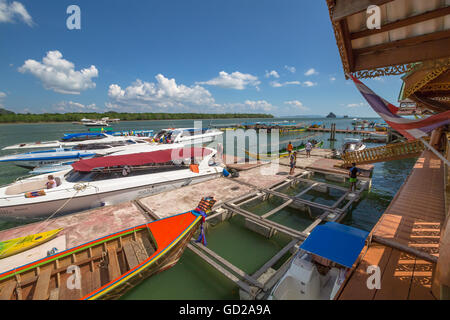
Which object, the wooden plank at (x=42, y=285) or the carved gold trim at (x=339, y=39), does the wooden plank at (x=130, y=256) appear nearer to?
the wooden plank at (x=42, y=285)

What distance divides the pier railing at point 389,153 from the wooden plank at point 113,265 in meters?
16.0

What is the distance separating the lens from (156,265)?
522cm

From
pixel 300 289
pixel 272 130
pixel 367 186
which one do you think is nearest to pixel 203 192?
pixel 300 289

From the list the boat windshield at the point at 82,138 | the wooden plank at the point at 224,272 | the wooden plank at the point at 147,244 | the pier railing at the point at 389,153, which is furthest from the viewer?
the boat windshield at the point at 82,138

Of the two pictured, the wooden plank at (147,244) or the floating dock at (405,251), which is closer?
the floating dock at (405,251)

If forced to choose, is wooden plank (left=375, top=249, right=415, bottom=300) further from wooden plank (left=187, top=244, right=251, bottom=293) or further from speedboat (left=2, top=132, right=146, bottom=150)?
speedboat (left=2, top=132, right=146, bottom=150)

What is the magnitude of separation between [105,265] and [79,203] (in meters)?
4.93

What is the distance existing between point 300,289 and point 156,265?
389 centimetres

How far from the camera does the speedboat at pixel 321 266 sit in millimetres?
3545

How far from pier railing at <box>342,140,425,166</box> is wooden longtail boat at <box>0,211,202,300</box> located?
13610mm

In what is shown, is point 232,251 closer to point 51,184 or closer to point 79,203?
point 79,203

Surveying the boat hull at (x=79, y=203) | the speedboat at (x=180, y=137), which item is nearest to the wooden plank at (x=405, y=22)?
the boat hull at (x=79, y=203)
